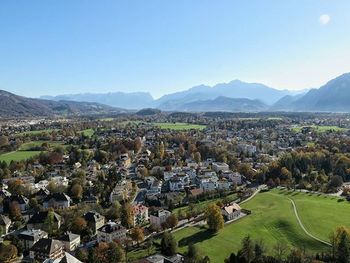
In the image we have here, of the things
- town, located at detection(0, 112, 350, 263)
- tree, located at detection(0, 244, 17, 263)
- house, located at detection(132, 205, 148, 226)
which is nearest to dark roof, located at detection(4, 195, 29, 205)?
town, located at detection(0, 112, 350, 263)

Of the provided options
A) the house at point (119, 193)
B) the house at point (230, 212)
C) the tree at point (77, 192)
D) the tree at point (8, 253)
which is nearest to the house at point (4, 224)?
the tree at point (8, 253)

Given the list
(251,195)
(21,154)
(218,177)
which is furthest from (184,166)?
(21,154)

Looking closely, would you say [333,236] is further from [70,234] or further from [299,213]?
[70,234]

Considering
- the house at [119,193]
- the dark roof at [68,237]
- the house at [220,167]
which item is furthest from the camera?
the house at [220,167]

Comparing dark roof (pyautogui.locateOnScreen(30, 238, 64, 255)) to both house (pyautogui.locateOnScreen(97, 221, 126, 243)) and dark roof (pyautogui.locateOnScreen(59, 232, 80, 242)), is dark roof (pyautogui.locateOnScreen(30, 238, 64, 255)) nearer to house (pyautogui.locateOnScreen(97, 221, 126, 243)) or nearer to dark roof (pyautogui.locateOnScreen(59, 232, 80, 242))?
dark roof (pyautogui.locateOnScreen(59, 232, 80, 242))

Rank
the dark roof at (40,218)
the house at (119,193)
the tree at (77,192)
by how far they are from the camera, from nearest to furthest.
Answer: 1. the dark roof at (40,218)
2. the house at (119,193)
3. the tree at (77,192)

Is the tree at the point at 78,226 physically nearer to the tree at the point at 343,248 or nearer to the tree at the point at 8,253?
the tree at the point at 8,253
